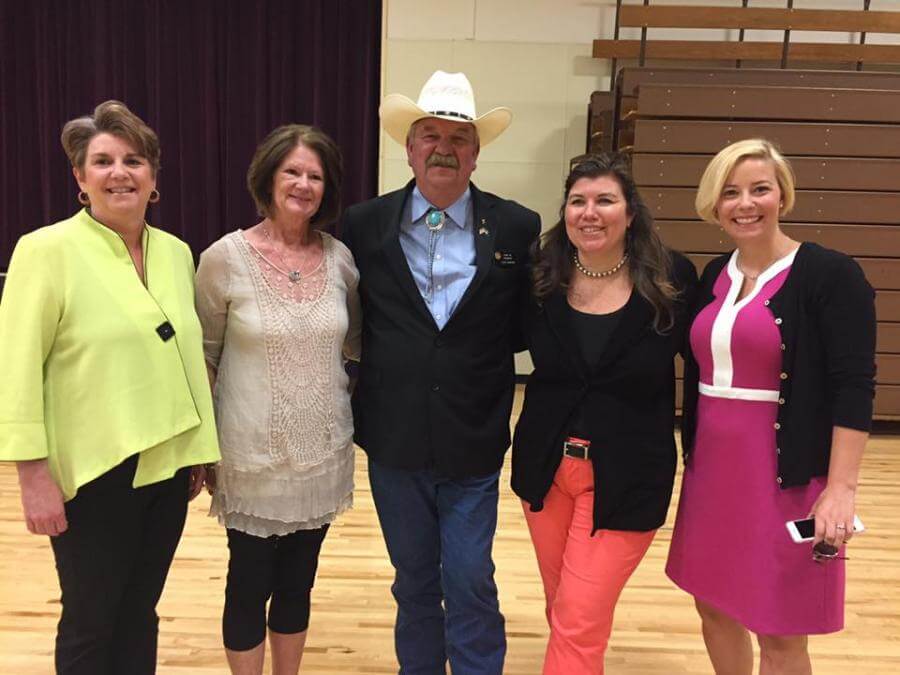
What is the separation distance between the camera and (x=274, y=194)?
1.67 meters

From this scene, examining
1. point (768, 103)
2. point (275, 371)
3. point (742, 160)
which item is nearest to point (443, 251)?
point (275, 371)

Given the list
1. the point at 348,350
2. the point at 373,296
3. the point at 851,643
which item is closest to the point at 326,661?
the point at 348,350

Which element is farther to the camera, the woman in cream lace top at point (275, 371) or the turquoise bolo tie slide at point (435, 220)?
the turquoise bolo tie slide at point (435, 220)

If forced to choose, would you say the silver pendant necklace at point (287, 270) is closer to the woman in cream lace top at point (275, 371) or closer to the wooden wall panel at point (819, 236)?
the woman in cream lace top at point (275, 371)

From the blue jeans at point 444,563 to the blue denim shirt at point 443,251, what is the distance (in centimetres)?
47

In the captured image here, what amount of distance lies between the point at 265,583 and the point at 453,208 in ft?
3.70

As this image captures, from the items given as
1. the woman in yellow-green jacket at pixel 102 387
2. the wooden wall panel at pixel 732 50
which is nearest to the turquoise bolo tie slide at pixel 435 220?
the woman in yellow-green jacket at pixel 102 387

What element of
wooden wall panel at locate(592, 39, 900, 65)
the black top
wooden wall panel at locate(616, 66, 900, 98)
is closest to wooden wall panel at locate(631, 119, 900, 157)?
wooden wall panel at locate(616, 66, 900, 98)

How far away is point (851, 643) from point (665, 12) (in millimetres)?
4494

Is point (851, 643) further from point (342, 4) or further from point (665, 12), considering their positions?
point (342, 4)

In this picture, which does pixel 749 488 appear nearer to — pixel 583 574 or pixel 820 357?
pixel 820 357

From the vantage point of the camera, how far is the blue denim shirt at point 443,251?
1758mm

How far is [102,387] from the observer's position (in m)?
1.37

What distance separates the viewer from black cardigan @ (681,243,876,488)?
147 cm
